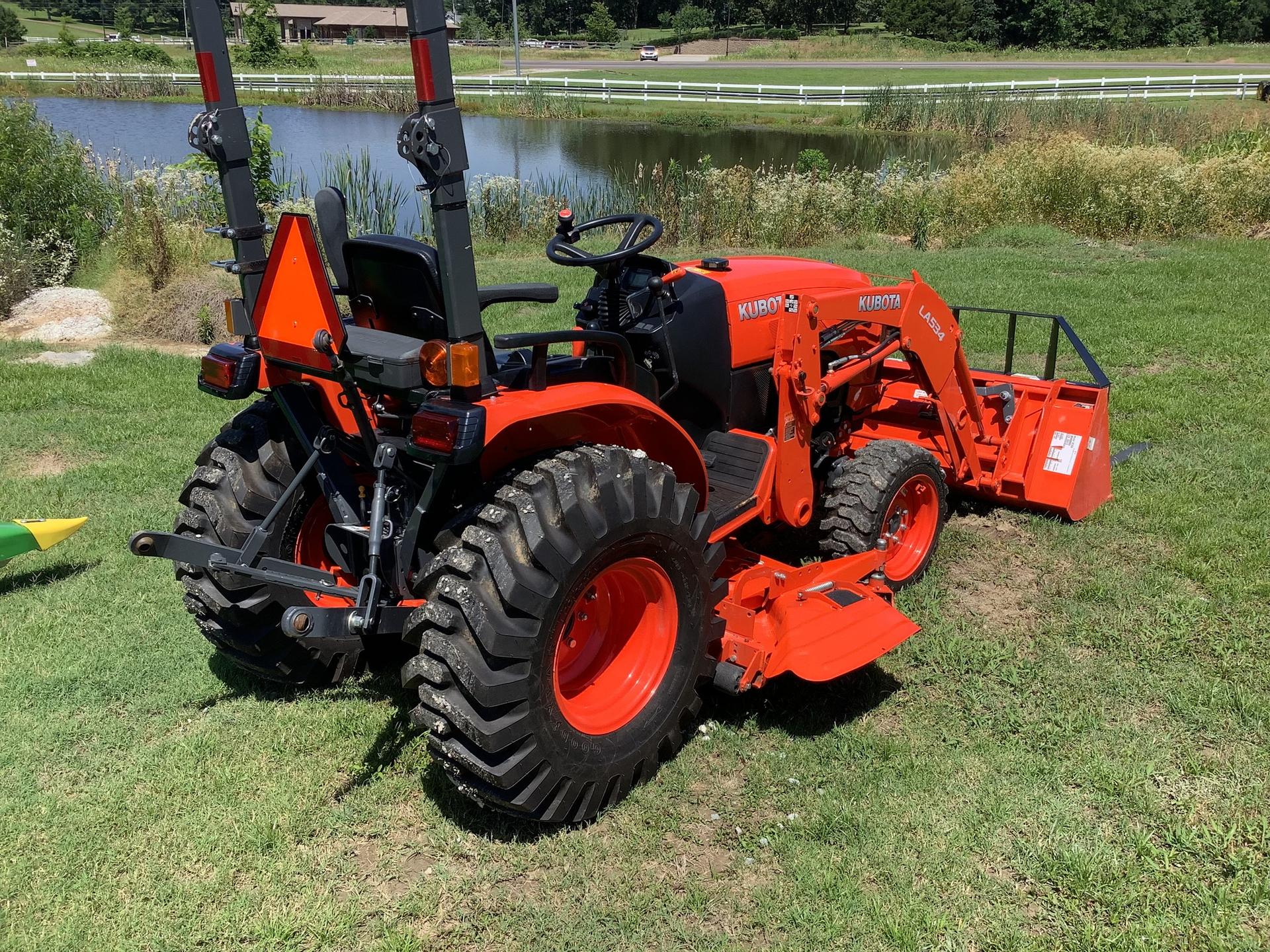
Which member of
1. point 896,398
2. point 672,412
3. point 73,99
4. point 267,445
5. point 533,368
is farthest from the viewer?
point 73,99

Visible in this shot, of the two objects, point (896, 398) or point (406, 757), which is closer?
point (406, 757)

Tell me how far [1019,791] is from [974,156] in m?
14.4

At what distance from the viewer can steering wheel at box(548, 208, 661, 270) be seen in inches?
145

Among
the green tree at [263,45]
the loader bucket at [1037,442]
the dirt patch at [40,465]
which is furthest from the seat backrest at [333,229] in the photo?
the green tree at [263,45]

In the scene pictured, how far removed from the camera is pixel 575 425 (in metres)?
3.18

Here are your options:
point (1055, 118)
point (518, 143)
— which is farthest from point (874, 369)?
point (518, 143)

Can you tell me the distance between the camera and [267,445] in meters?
3.55

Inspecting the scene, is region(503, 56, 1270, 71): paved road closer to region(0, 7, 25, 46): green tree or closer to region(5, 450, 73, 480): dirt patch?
region(0, 7, 25, 46): green tree

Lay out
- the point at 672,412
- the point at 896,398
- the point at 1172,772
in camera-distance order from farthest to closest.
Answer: the point at 896,398 → the point at 672,412 → the point at 1172,772

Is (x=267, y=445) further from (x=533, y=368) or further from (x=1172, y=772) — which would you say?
(x=1172, y=772)

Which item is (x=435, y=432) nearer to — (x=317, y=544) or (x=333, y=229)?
(x=333, y=229)

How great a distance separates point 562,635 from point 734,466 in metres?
1.40

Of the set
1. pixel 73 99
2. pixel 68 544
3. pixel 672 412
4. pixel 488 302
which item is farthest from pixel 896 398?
pixel 73 99

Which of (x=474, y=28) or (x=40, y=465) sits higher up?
(x=474, y=28)
